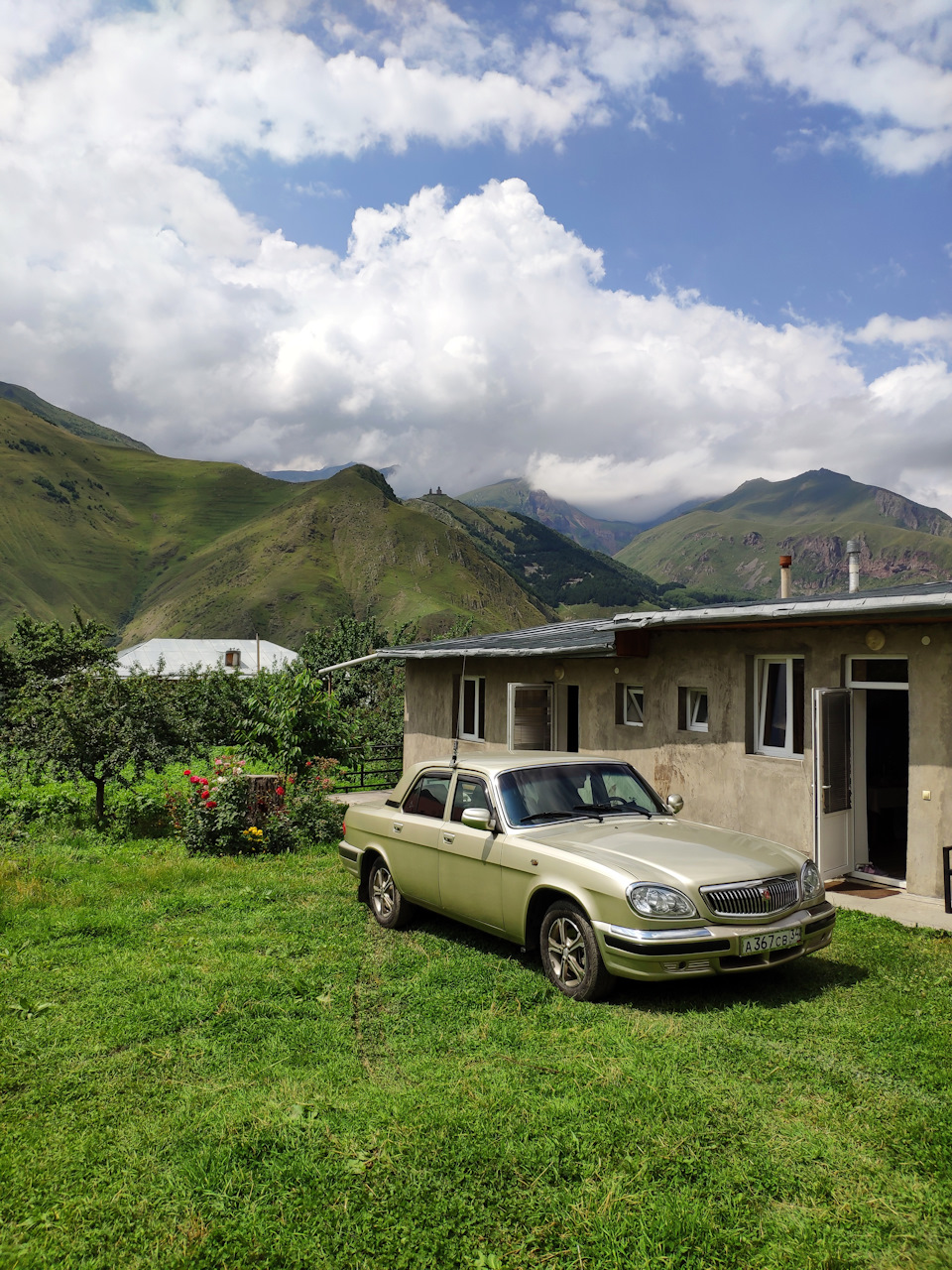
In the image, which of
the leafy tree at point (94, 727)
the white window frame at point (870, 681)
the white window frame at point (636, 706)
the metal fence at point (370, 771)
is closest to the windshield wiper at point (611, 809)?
the white window frame at point (870, 681)

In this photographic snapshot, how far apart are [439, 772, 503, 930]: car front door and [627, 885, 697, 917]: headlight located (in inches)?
46.6

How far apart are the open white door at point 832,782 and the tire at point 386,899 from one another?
4.70 metres

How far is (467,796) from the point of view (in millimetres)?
6527

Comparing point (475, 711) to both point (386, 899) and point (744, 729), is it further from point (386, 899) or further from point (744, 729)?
point (386, 899)

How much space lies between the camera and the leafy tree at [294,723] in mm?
13391

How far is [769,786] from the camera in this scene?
9742 millimetres

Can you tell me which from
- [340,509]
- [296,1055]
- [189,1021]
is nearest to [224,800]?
[189,1021]

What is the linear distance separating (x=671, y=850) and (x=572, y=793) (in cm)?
112

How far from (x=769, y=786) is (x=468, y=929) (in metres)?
4.49

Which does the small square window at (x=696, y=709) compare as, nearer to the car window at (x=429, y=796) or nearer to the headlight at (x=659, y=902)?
the car window at (x=429, y=796)

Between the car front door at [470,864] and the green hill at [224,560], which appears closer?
the car front door at [470,864]

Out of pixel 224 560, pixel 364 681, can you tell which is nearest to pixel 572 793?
pixel 364 681

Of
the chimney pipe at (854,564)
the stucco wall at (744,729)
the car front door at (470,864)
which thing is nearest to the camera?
the car front door at (470,864)

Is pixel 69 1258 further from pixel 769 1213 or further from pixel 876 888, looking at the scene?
pixel 876 888
